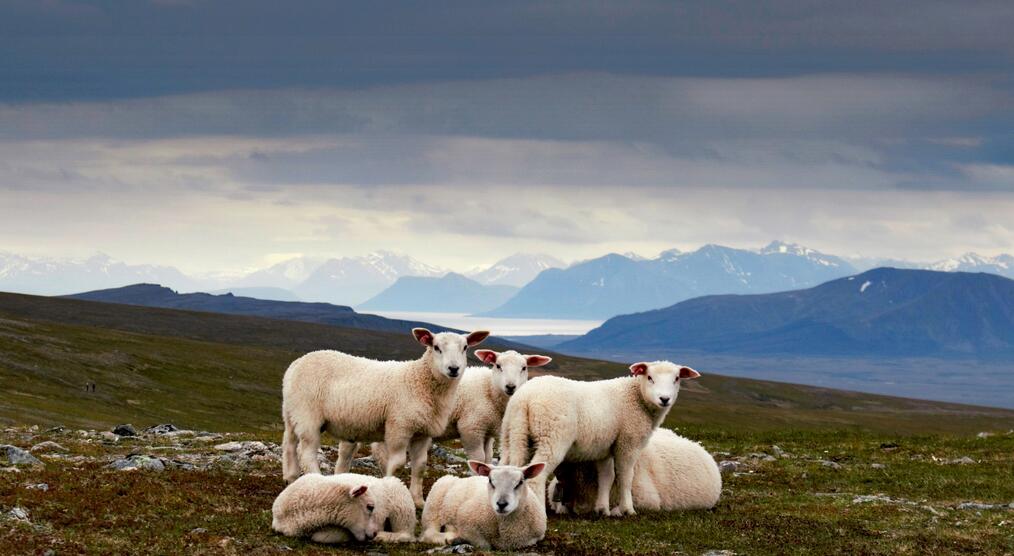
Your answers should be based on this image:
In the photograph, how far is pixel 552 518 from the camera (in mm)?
21500

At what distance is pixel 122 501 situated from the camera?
1872 cm

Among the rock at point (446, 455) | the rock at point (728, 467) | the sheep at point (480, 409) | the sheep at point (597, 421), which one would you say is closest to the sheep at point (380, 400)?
the sheep at point (480, 409)

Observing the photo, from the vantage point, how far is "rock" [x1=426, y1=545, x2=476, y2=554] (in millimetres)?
16828

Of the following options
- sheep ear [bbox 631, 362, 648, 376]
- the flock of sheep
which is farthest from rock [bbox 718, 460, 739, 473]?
sheep ear [bbox 631, 362, 648, 376]

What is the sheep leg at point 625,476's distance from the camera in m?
21.7

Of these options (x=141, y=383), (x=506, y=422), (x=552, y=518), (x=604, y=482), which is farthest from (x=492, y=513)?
(x=141, y=383)

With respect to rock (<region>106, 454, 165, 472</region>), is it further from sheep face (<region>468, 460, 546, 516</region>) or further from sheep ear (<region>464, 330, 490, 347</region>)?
sheep face (<region>468, 460, 546, 516</region>)

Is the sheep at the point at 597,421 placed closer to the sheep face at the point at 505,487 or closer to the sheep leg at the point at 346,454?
the sheep face at the point at 505,487

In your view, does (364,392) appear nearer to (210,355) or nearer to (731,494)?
(731,494)

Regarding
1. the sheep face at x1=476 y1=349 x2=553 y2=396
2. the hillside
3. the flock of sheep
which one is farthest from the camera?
the hillside

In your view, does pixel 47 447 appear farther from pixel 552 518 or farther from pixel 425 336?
pixel 552 518

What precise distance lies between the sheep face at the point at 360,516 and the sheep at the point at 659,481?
5.34 metres

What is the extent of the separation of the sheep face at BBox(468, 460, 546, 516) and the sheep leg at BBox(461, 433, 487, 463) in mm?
4711

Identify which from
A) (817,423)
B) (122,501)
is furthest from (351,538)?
(817,423)
